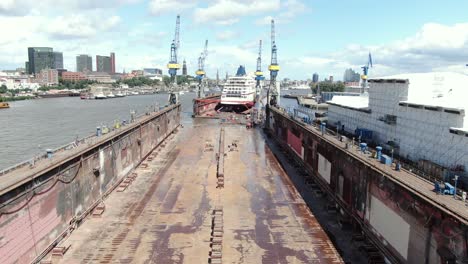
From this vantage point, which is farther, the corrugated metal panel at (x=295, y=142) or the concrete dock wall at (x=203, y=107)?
the concrete dock wall at (x=203, y=107)

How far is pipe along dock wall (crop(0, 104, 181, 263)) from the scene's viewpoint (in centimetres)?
2045

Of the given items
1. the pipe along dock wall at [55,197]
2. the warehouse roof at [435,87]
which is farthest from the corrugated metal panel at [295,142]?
the pipe along dock wall at [55,197]

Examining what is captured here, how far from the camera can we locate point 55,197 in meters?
25.4

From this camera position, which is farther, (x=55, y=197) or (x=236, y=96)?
(x=236, y=96)

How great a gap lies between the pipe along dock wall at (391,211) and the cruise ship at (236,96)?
7901 cm

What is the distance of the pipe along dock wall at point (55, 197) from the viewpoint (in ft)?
67.1

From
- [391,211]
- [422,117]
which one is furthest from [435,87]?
[391,211]

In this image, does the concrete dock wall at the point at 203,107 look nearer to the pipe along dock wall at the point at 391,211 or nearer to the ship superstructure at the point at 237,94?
the ship superstructure at the point at 237,94

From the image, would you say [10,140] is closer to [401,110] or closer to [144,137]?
[144,137]

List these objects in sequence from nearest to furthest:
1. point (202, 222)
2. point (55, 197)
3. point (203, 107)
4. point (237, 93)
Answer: point (55, 197) < point (202, 222) < point (203, 107) < point (237, 93)

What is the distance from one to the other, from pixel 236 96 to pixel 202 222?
93686mm

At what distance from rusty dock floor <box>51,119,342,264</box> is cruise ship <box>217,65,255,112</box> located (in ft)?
234

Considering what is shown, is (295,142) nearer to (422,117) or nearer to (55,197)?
(422,117)

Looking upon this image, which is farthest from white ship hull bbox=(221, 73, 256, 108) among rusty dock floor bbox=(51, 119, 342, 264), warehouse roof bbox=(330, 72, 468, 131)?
warehouse roof bbox=(330, 72, 468, 131)
